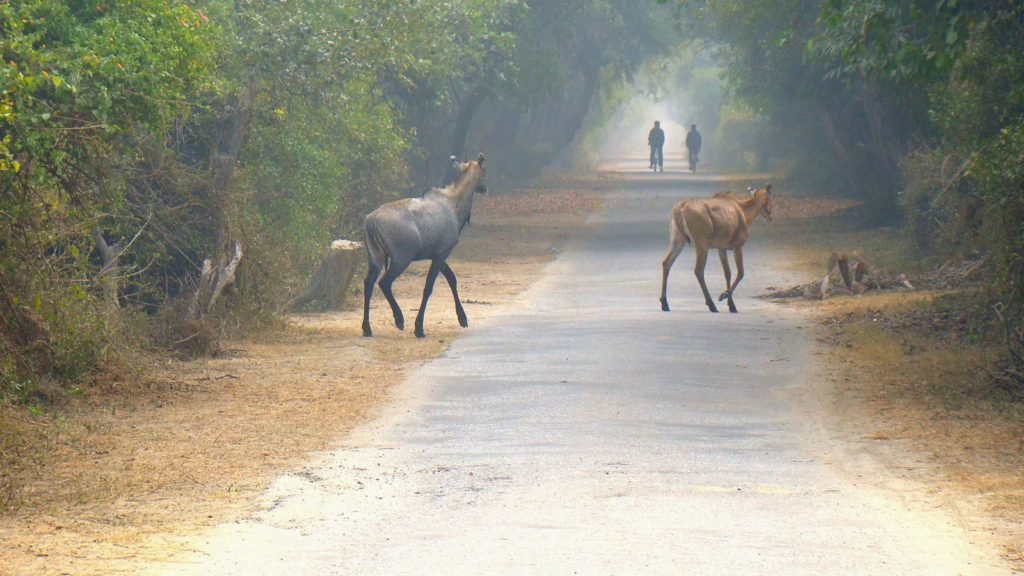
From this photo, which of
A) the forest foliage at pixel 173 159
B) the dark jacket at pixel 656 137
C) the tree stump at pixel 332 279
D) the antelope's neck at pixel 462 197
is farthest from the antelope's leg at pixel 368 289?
the dark jacket at pixel 656 137

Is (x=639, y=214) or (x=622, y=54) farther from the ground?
(x=622, y=54)

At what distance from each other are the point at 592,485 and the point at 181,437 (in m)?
3.16

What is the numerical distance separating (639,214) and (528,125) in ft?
82.5

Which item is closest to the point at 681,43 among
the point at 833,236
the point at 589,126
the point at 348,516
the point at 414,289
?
the point at 589,126

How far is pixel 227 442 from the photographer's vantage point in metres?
9.50

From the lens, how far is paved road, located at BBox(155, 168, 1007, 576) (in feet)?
21.3

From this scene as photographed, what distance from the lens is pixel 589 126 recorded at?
8031 cm

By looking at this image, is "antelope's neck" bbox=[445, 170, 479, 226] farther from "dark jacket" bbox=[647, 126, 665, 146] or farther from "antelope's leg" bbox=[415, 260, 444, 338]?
"dark jacket" bbox=[647, 126, 665, 146]

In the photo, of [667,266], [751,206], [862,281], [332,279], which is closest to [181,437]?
[332,279]

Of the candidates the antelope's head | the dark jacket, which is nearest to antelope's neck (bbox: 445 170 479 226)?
the antelope's head

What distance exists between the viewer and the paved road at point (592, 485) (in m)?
6.49

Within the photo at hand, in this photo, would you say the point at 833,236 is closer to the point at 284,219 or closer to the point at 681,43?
the point at 284,219

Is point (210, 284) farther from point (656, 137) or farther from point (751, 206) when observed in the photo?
point (656, 137)

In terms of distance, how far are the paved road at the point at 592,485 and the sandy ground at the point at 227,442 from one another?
0.95 ft
